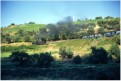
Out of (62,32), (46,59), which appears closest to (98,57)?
(46,59)

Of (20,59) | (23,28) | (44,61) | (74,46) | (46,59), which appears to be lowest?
(44,61)

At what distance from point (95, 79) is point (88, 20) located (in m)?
49.3

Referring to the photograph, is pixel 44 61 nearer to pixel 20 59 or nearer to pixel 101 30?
pixel 20 59

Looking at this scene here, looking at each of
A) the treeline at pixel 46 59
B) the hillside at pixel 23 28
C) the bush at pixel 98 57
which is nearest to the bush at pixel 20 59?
the treeline at pixel 46 59

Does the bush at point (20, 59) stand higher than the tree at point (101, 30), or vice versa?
the tree at point (101, 30)

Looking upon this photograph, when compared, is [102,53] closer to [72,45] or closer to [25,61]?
[25,61]

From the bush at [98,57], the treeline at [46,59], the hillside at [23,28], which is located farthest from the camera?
the hillside at [23,28]

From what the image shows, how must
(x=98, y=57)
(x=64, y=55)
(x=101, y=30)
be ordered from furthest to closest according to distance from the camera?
(x=101, y=30) < (x=64, y=55) < (x=98, y=57)

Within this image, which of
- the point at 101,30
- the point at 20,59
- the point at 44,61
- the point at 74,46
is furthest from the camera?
the point at 101,30

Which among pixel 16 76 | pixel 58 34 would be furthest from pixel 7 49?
pixel 16 76

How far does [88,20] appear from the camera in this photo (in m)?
64.2

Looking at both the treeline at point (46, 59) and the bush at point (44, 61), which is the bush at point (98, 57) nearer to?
the treeline at point (46, 59)

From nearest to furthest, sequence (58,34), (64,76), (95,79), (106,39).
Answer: (95,79) → (64,76) → (106,39) → (58,34)

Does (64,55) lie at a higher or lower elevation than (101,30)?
lower
